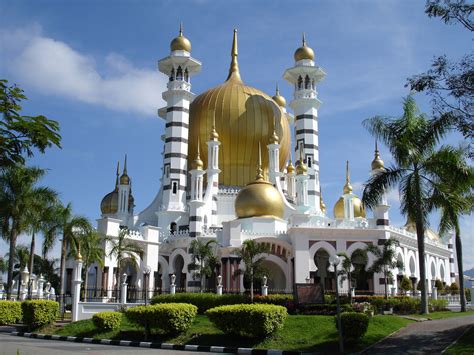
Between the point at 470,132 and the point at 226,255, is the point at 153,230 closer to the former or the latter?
the point at 226,255

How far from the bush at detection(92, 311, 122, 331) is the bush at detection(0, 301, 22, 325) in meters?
5.44

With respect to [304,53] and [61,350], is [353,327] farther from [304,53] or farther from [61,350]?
[304,53]

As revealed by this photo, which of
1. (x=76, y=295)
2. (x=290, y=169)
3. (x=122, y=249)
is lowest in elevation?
(x=76, y=295)

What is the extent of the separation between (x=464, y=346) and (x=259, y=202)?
25634mm

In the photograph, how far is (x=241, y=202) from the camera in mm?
40125

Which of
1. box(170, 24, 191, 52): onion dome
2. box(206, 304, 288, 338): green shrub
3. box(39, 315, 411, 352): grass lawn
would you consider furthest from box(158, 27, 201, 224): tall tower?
box(206, 304, 288, 338): green shrub

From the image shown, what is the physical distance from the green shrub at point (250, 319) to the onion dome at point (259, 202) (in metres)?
21.8

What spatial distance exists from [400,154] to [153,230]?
74.5 feet

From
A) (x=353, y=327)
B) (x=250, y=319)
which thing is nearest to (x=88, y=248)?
Result: (x=250, y=319)

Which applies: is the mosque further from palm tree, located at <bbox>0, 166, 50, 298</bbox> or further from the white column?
the white column

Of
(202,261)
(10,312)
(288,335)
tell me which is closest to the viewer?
(288,335)

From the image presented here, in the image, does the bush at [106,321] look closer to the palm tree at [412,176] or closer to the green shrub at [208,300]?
the green shrub at [208,300]

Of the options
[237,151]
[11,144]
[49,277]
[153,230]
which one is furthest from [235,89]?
[11,144]

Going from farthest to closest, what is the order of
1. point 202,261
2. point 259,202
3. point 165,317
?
1. point 259,202
2. point 202,261
3. point 165,317
